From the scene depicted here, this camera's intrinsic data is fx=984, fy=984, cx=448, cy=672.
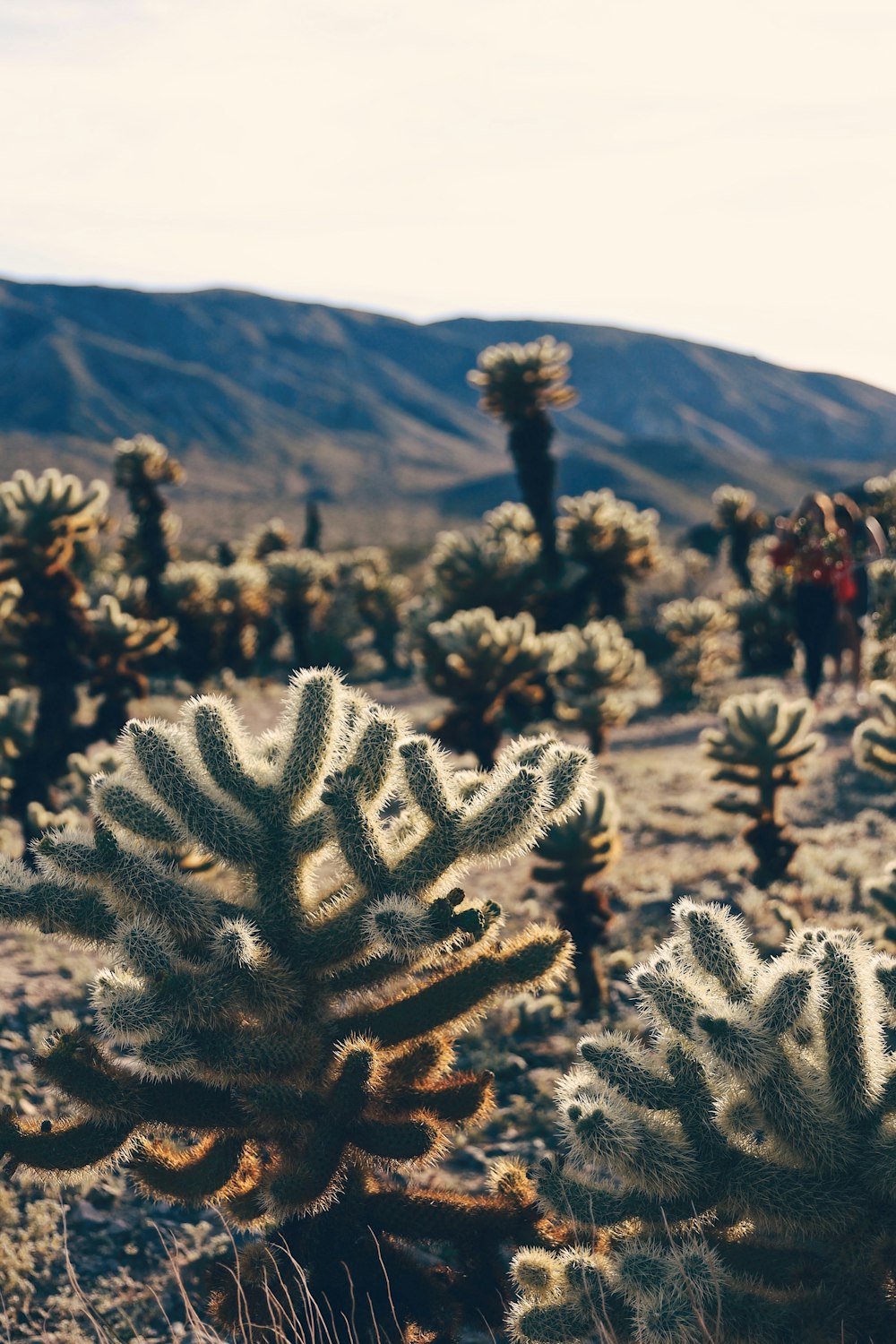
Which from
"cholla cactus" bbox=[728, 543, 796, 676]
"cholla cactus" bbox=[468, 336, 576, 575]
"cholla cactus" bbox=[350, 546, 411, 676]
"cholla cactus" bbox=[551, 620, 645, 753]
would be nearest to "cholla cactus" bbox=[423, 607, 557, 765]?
"cholla cactus" bbox=[551, 620, 645, 753]

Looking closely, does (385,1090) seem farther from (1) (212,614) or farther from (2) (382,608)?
(2) (382,608)

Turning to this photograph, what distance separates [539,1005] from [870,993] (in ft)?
17.1

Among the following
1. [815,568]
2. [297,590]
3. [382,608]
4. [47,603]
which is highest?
[815,568]

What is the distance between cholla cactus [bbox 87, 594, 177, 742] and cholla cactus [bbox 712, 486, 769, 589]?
65.0 feet

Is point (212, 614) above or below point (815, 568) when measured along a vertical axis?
below

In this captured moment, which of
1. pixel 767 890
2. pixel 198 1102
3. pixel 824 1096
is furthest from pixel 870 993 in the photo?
pixel 767 890

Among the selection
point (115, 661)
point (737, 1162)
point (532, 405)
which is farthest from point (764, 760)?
point (532, 405)

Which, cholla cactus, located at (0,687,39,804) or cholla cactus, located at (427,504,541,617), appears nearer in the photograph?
cholla cactus, located at (0,687,39,804)

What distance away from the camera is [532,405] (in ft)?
56.7

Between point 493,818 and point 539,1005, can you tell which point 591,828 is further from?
point 493,818

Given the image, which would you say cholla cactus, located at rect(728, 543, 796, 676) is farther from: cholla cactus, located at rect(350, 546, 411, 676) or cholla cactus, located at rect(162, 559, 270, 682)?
cholla cactus, located at rect(162, 559, 270, 682)

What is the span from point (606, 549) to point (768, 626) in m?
8.14

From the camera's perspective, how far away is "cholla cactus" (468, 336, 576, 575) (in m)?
17.0

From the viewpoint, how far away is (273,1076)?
13.1ft
